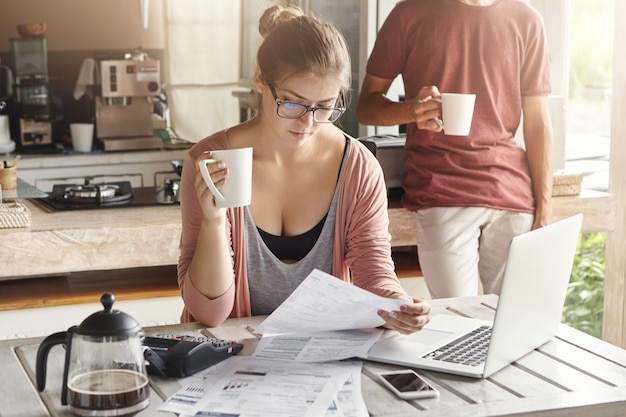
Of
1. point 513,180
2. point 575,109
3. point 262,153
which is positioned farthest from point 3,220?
point 575,109

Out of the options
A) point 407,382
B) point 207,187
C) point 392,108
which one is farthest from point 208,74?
point 407,382

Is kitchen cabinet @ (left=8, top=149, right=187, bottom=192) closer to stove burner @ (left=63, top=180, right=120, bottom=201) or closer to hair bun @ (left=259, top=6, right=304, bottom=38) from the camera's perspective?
stove burner @ (left=63, top=180, right=120, bottom=201)

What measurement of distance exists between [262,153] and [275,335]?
48cm

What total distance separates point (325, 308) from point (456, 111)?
959 mm

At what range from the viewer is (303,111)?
1937 millimetres

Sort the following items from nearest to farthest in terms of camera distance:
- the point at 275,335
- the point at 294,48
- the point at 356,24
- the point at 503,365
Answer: the point at 503,365
the point at 275,335
the point at 294,48
the point at 356,24

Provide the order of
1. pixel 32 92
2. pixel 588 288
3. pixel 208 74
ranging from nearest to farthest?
1. pixel 588 288
2. pixel 32 92
3. pixel 208 74

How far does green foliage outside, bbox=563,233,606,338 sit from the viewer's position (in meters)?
4.27

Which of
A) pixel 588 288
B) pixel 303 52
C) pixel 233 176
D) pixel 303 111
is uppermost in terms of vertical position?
pixel 303 52

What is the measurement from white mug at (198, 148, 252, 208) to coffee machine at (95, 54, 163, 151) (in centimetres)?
301

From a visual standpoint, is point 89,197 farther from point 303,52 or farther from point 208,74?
point 208,74

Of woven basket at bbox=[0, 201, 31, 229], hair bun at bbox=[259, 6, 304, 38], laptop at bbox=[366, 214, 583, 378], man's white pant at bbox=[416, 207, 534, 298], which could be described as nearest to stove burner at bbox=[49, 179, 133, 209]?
woven basket at bbox=[0, 201, 31, 229]

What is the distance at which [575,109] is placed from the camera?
13.0ft

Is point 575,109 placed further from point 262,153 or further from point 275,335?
point 275,335
